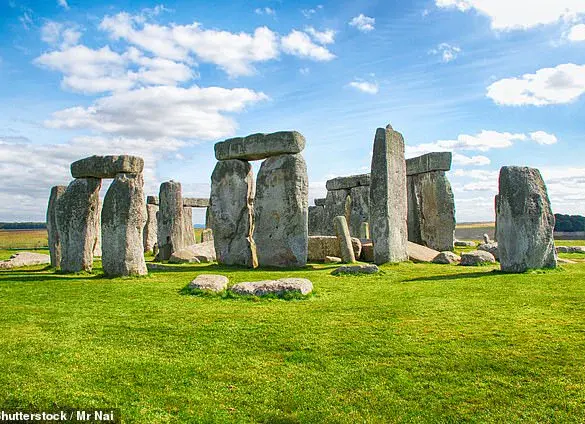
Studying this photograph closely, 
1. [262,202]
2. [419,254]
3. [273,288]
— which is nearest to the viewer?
[273,288]

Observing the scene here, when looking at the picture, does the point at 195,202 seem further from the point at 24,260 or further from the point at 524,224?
the point at 524,224

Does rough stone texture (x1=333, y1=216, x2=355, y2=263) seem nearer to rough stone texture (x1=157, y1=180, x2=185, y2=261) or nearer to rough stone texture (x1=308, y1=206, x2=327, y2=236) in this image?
rough stone texture (x1=157, y1=180, x2=185, y2=261)

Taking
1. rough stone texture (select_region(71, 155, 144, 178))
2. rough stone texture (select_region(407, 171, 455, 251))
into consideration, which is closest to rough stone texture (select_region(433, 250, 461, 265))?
rough stone texture (select_region(407, 171, 455, 251))

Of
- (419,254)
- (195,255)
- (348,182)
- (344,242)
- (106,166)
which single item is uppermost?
(348,182)

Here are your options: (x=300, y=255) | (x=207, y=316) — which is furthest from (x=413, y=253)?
(x=207, y=316)

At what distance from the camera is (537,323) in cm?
531

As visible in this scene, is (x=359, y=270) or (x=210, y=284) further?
(x=359, y=270)

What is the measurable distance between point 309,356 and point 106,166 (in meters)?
7.30

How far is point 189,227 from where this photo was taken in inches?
891

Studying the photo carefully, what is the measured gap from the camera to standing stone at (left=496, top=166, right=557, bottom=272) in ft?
30.0

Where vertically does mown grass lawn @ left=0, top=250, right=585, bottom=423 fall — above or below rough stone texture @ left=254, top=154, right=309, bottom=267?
below

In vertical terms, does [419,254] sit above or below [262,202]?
below

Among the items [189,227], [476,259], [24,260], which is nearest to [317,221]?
[189,227]

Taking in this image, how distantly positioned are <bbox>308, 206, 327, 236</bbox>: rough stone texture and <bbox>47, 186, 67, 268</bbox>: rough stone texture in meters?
13.1
